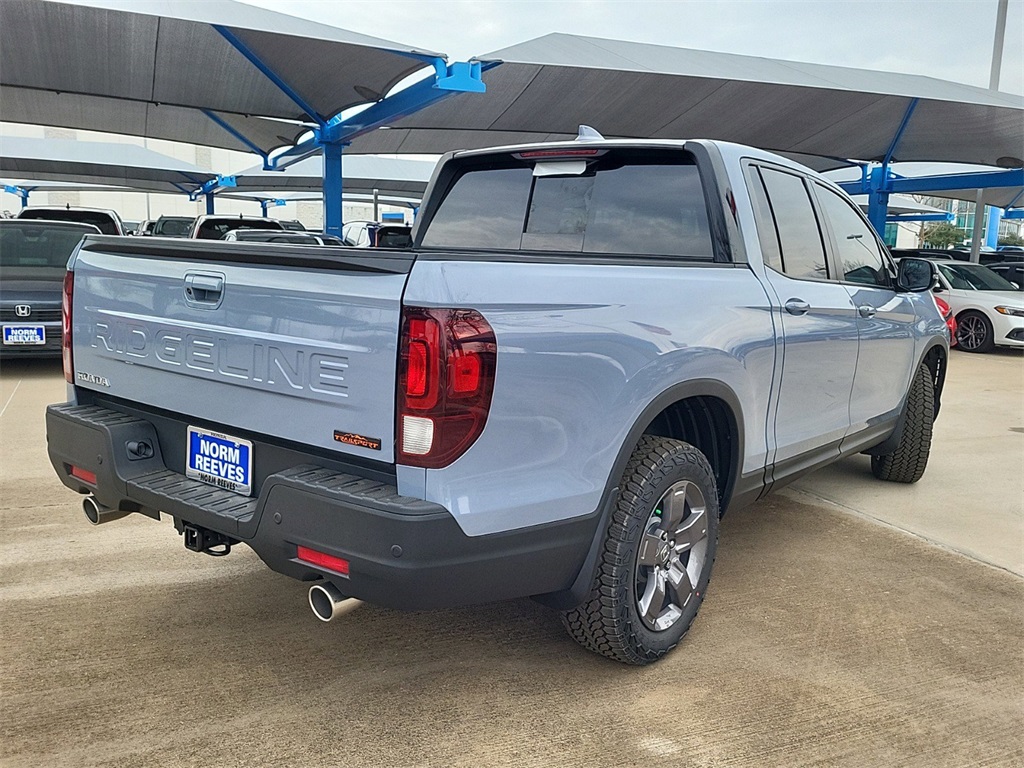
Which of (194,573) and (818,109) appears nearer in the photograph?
(194,573)

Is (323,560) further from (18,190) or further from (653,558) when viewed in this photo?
(18,190)

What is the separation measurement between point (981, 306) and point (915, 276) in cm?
1039

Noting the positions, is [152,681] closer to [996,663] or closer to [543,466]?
[543,466]

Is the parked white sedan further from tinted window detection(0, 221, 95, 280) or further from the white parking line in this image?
the white parking line

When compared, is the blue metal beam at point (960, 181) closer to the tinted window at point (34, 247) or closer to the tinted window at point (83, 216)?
the tinted window at point (83, 216)

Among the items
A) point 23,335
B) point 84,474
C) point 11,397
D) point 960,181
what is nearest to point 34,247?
point 23,335

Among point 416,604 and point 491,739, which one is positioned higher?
point 416,604

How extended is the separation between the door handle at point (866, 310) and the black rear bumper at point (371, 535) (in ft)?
7.71

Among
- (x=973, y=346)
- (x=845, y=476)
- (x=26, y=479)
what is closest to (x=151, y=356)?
(x=26, y=479)

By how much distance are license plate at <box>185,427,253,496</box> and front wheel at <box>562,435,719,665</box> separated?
3.84 feet

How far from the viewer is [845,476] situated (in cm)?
585

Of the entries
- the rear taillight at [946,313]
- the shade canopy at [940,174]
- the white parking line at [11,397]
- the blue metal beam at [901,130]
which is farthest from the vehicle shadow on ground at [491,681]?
the shade canopy at [940,174]

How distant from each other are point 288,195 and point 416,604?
1839 inches

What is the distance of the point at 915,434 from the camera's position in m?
5.40
